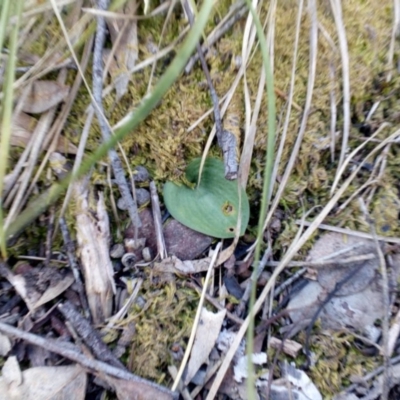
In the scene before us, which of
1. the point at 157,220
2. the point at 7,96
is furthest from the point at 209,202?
the point at 7,96

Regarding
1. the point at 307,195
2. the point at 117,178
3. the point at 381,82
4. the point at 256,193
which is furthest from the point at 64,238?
the point at 381,82

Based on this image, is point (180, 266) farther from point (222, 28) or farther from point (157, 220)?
point (222, 28)

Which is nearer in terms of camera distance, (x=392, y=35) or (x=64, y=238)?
(x=64, y=238)

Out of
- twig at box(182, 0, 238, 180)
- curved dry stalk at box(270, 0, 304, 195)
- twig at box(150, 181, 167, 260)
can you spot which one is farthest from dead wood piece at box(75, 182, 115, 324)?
curved dry stalk at box(270, 0, 304, 195)

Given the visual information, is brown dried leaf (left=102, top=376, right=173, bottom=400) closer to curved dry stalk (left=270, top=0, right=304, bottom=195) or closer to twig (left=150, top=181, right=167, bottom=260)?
twig (left=150, top=181, right=167, bottom=260)

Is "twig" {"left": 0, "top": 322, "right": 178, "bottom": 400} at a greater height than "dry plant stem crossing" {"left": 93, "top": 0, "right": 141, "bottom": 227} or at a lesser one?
lesser

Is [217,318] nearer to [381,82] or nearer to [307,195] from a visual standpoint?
[307,195]
